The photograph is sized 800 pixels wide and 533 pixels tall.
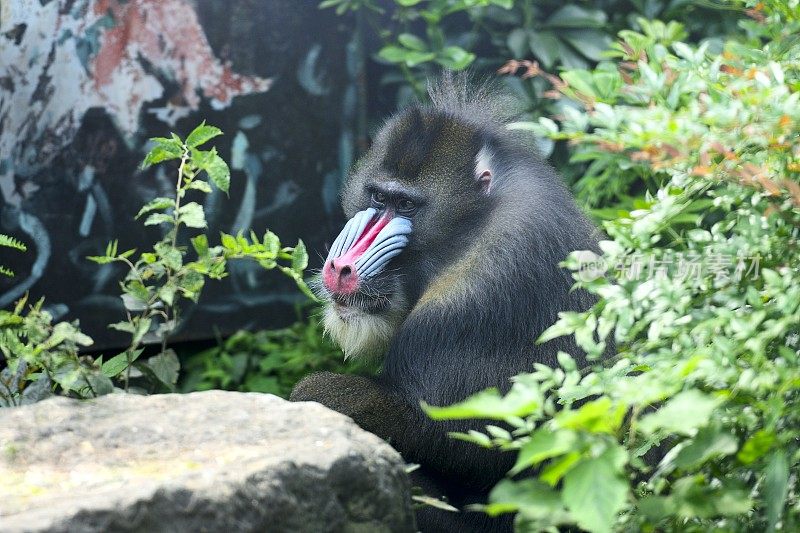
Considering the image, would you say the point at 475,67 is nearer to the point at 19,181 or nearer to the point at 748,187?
the point at 19,181

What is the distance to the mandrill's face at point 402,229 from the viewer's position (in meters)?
4.15

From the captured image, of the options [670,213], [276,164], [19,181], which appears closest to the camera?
[670,213]

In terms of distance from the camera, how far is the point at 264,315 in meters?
6.66

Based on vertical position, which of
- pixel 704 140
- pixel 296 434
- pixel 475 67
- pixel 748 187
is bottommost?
pixel 475 67

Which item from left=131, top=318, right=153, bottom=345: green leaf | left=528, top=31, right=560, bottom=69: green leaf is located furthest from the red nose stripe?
left=528, top=31, right=560, bottom=69: green leaf

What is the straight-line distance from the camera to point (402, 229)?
4.23 meters

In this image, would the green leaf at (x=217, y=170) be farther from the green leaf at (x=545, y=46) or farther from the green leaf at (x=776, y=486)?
the green leaf at (x=545, y=46)

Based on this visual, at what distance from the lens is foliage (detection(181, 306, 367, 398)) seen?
246 inches

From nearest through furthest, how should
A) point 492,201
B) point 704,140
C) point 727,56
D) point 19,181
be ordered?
point 704,140, point 727,56, point 492,201, point 19,181

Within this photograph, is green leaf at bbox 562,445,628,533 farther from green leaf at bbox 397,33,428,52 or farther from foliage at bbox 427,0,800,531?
green leaf at bbox 397,33,428,52

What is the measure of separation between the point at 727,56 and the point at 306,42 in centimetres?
381

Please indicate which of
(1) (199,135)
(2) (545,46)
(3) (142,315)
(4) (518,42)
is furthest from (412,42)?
(3) (142,315)

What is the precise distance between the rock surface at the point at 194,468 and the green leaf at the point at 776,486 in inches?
34.3

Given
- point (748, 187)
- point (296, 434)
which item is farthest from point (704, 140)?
point (296, 434)
